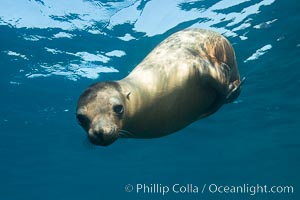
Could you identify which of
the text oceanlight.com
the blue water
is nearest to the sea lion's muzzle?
the blue water

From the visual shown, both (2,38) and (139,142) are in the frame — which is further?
(139,142)

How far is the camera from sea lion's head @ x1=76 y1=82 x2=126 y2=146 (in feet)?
10.4

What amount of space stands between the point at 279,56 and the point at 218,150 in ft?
70.7

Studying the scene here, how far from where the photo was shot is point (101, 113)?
3324mm

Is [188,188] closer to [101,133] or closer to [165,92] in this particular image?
[165,92]

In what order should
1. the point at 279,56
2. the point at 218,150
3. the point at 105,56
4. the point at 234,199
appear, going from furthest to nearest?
Answer: the point at 234,199
the point at 218,150
the point at 279,56
the point at 105,56

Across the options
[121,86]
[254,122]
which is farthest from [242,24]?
[254,122]

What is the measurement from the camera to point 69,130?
24031 mm

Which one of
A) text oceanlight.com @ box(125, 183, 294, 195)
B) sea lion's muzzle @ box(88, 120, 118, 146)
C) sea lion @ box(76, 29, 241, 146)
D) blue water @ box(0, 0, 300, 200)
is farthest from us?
text oceanlight.com @ box(125, 183, 294, 195)

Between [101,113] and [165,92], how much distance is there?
1.20m

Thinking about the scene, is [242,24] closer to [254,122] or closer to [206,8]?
[206,8]

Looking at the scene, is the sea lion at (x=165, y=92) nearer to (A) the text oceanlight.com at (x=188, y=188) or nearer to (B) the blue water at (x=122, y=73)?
(B) the blue water at (x=122, y=73)

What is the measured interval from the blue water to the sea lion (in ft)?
1.90

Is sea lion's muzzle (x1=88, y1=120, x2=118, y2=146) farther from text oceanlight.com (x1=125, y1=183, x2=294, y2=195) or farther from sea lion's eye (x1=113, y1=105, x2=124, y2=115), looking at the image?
text oceanlight.com (x1=125, y1=183, x2=294, y2=195)
